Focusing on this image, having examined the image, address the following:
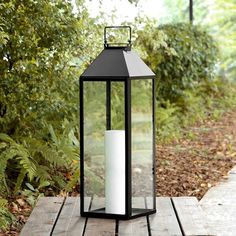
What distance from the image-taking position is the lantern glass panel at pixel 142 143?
12.4 feet

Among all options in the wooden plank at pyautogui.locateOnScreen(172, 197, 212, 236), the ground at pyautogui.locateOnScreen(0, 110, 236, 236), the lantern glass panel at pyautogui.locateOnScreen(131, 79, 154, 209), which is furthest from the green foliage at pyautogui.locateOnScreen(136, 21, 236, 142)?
the lantern glass panel at pyautogui.locateOnScreen(131, 79, 154, 209)

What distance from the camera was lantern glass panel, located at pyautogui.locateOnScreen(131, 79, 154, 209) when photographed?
12.4ft

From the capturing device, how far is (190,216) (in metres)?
3.72

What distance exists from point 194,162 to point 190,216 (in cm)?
405

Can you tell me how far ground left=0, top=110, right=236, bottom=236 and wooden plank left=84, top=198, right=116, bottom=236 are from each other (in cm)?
127

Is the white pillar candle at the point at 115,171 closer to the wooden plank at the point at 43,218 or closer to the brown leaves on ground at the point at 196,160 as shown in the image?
the wooden plank at the point at 43,218

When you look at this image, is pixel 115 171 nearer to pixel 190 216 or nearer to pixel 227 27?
pixel 190 216

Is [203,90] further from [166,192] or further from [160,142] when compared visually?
[166,192]

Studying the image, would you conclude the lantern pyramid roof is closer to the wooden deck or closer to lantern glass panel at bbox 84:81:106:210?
lantern glass panel at bbox 84:81:106:210

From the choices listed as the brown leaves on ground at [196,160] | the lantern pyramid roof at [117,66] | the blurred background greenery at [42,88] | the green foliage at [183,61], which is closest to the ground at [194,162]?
the brown leaves on ground at [196,160]

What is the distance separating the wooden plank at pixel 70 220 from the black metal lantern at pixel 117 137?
0.07 metres

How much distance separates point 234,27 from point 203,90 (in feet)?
5.78

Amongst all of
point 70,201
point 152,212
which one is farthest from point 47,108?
point 152,212

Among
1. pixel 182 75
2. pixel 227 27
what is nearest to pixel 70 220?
pixel 182 75
